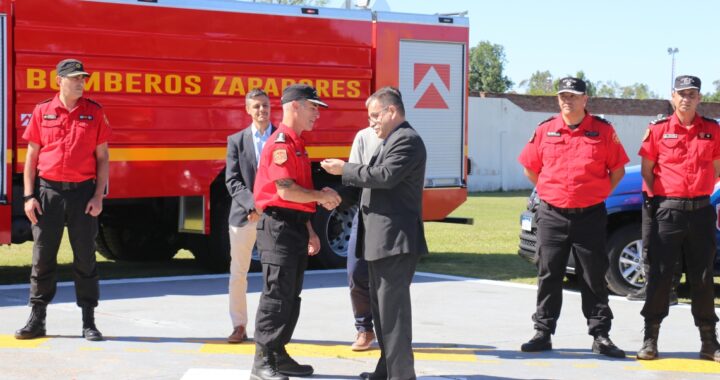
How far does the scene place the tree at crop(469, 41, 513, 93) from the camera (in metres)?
103

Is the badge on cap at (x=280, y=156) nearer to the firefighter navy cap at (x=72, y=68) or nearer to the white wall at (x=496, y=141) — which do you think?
the firefighter navy cap at (x=72, y=68)

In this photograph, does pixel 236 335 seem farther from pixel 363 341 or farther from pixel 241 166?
pixel 241 166

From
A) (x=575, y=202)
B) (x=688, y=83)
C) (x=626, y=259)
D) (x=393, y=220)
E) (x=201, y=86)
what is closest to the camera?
(x=393, y=220)

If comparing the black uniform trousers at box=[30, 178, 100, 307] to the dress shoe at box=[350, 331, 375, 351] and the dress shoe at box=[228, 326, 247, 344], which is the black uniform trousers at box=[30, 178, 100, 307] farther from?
the dress shoe at box=[350, 331, 375, 351]

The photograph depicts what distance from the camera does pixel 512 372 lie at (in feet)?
24.8

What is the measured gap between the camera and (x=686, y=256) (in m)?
8.08

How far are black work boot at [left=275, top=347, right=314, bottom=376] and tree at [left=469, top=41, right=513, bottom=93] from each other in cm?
9403

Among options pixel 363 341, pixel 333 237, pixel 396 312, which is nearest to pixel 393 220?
pixel 396 312

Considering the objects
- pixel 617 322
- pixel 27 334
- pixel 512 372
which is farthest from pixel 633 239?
pixel 27 334

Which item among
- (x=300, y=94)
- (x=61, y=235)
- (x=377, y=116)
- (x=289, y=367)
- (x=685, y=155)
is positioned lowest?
(x=289, y=367)

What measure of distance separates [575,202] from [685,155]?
80cm

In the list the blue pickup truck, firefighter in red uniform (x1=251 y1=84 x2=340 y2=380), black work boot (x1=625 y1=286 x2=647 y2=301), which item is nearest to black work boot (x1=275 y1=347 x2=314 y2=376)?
firefighter in red uniform (x1=251 y1=84 x2=340 y2=380)

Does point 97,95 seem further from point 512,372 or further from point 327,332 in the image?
point 512,372

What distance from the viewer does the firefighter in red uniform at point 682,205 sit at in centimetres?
792
